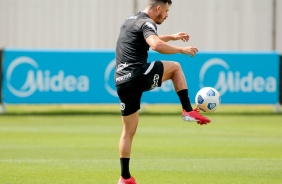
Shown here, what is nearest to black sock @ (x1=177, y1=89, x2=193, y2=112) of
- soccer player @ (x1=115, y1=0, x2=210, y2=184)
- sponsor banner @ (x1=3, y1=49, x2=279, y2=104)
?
soccer player @ (x1=115, y1=0, x2=210, y2=184)

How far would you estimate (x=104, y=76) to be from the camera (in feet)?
88.6

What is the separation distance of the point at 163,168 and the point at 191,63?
13939mm

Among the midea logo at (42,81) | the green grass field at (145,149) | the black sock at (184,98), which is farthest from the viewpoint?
the midea logo at (42,81)

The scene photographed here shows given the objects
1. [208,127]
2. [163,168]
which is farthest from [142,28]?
[208,127]

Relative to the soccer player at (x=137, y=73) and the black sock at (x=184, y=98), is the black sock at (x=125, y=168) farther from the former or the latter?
the black sock at (x=184, y=98)

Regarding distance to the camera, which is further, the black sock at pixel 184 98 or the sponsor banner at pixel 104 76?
the sponsor banner at pixel 104 76

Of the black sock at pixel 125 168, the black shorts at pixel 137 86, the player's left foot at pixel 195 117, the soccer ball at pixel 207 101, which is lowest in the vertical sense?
the black sock at pixel 125 168

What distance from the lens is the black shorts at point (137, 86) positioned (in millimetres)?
11062

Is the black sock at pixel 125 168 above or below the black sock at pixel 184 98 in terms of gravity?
below

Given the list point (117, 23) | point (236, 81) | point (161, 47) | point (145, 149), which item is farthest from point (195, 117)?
point (117, 23)

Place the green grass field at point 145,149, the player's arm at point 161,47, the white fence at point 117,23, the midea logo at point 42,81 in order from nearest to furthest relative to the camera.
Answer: the player's arm at point 161,47 < the green grass field at point 145,149 < the midea logo at point 42,81 < the white fence at point 117,23

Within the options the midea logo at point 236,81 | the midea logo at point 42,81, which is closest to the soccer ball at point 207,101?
the midea logo at point 42,81

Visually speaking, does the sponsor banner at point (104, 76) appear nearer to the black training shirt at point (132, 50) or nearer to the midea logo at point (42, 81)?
the midea logo at point (42, 81)

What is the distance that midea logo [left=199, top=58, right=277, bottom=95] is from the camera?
27.5 m
